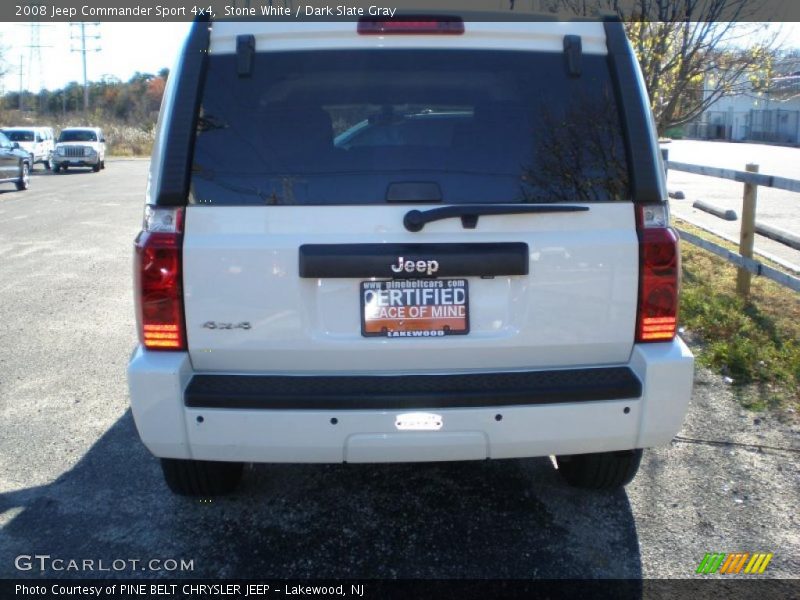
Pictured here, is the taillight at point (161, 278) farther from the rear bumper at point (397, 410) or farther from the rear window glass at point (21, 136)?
the rear window glass at point (21, 136)

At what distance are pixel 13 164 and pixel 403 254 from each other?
79.5 ft

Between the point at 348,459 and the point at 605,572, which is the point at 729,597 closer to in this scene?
the point at 605,572

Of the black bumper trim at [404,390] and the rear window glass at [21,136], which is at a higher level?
the rear window glass at [21,136]

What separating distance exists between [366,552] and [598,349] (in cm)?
133

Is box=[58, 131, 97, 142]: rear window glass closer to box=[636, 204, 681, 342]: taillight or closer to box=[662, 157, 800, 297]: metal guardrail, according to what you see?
box=[662, 157, 800, 297]: metal guardrail

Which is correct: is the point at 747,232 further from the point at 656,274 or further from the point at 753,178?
the point at 656,274

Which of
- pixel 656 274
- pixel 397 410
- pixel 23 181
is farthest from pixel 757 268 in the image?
pixel 23 181

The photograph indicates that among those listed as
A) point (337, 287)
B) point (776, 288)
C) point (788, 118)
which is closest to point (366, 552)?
point (337, 287)

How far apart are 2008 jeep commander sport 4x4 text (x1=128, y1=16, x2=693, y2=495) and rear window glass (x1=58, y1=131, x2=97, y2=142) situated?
36426 millimetres

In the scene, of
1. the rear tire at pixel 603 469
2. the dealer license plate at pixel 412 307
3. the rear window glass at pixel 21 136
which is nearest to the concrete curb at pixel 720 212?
the rear tire at pixel 603 469

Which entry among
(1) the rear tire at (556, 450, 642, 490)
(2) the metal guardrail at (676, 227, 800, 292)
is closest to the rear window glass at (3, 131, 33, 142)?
(2) the metal guardrail at (676, 227, 800, 292)

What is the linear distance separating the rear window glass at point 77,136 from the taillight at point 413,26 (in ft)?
120

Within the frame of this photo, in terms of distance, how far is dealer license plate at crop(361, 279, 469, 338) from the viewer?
3.31 metres

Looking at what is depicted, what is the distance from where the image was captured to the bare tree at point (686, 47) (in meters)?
10.2
